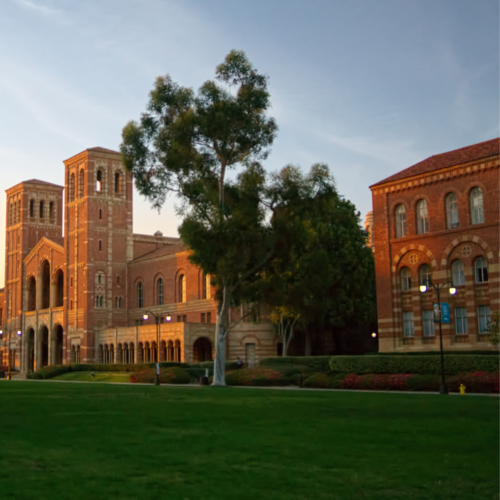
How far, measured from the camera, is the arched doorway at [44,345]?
8975cm

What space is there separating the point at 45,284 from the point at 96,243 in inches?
609

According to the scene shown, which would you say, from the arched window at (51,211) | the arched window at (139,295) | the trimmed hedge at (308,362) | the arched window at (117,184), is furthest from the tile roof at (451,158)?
the arched window at (51,211)

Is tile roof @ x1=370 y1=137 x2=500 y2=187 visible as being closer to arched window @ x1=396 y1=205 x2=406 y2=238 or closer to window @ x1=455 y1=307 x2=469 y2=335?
arched window @ x1=396 y1=205 x2=406 y2=238

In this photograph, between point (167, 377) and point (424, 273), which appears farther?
point (167, 377)

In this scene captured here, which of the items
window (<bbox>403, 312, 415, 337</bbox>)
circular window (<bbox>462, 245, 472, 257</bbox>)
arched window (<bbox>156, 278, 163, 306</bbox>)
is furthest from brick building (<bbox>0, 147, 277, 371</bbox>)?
circular window (<bbox>462, 245, 472, 257</bbox>)

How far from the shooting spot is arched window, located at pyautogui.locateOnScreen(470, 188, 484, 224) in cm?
4094

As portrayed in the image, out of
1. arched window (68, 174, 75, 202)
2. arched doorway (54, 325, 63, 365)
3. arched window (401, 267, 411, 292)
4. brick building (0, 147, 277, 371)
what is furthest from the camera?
arched doorway (54, 325, 63, 365)

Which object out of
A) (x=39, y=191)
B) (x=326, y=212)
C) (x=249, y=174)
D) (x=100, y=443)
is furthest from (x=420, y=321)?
(x=39, y=191)

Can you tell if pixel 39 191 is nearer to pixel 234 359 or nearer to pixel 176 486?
pixel 234 359

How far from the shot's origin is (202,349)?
70.1m

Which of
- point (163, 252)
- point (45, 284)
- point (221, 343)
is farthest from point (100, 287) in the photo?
point (221, 343)

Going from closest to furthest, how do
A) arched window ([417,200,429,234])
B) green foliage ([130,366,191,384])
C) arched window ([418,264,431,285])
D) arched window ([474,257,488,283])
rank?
arched window ([474,257,488,283]) → arched window ([418,264,431,285]) → arched window ([417,200,429,234]) → green foliage ([130,366,191,384])

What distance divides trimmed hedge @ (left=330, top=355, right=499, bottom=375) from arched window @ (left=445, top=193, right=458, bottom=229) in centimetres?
1002

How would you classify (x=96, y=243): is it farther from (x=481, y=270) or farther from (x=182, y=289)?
(x=481, y=270)
